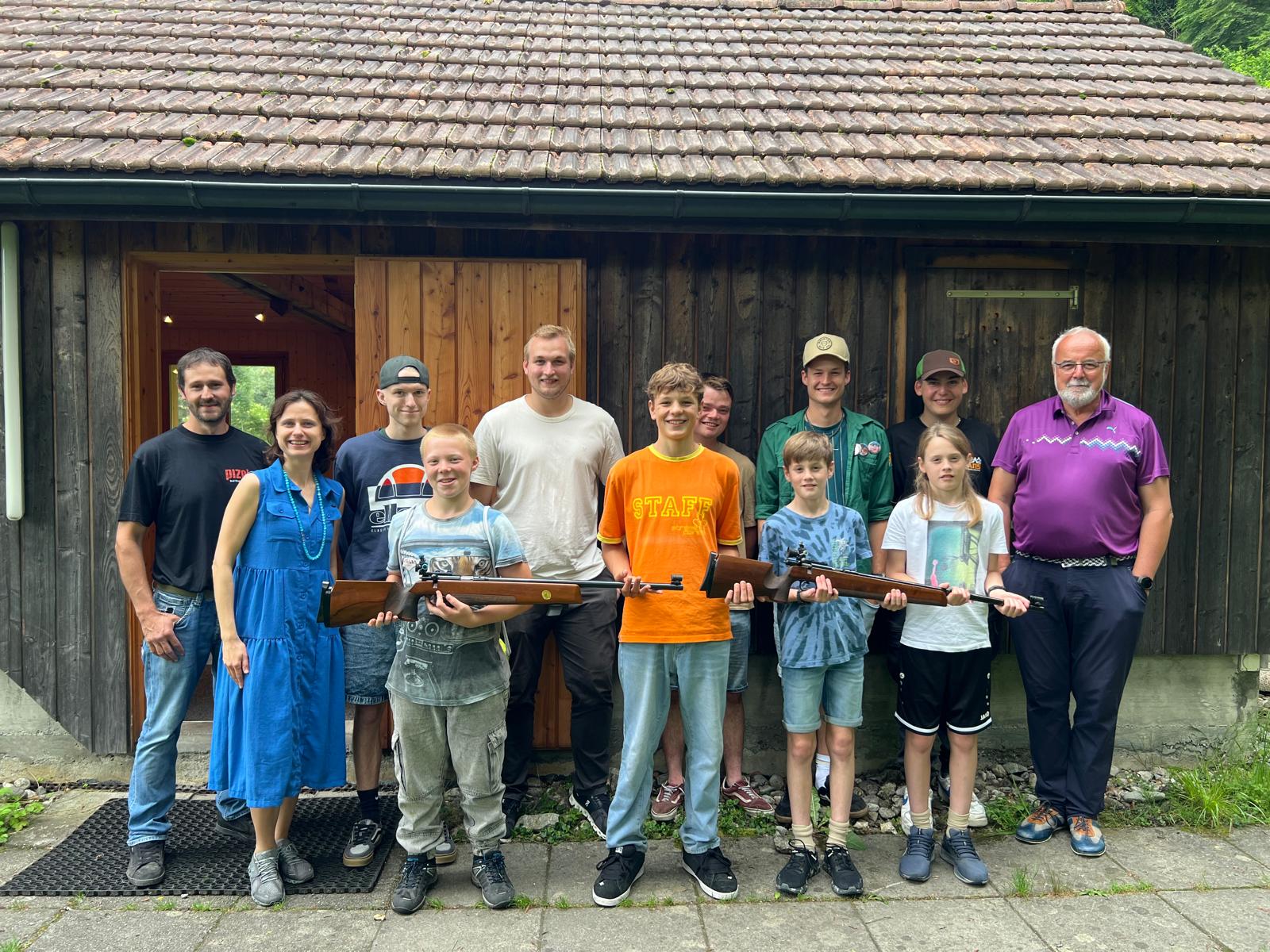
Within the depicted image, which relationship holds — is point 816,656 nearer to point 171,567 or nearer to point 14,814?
point 171,567

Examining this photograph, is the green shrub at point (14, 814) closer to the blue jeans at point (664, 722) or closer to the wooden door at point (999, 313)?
the blue jeans at point (664, 722)

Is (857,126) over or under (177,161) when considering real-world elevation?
over

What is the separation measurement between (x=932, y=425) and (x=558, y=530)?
198cm

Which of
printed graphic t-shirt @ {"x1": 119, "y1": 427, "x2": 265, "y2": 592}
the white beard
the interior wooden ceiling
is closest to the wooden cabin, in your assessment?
the white beard

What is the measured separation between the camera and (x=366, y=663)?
12.5 ft

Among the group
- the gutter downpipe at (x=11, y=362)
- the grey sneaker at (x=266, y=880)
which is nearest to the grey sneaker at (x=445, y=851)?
the grey sneaker at (x=266, y=880)

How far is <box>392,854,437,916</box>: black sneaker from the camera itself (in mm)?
3291

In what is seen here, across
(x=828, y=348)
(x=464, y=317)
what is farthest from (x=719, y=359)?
(x=464, y=317)

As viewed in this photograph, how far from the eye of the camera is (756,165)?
446cm

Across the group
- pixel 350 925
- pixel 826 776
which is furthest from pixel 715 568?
pixel 350 925

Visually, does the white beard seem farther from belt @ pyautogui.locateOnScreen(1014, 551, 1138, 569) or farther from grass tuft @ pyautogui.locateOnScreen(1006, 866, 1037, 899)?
grass tuft @ pyautogui.locateOnScreen(1006, 866, 1037, 899)

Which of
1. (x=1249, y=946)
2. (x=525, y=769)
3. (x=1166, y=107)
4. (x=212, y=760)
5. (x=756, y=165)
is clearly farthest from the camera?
(x=1166, y=107)

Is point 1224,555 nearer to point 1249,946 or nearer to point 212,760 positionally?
point 1249,946

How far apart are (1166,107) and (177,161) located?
571 cm
